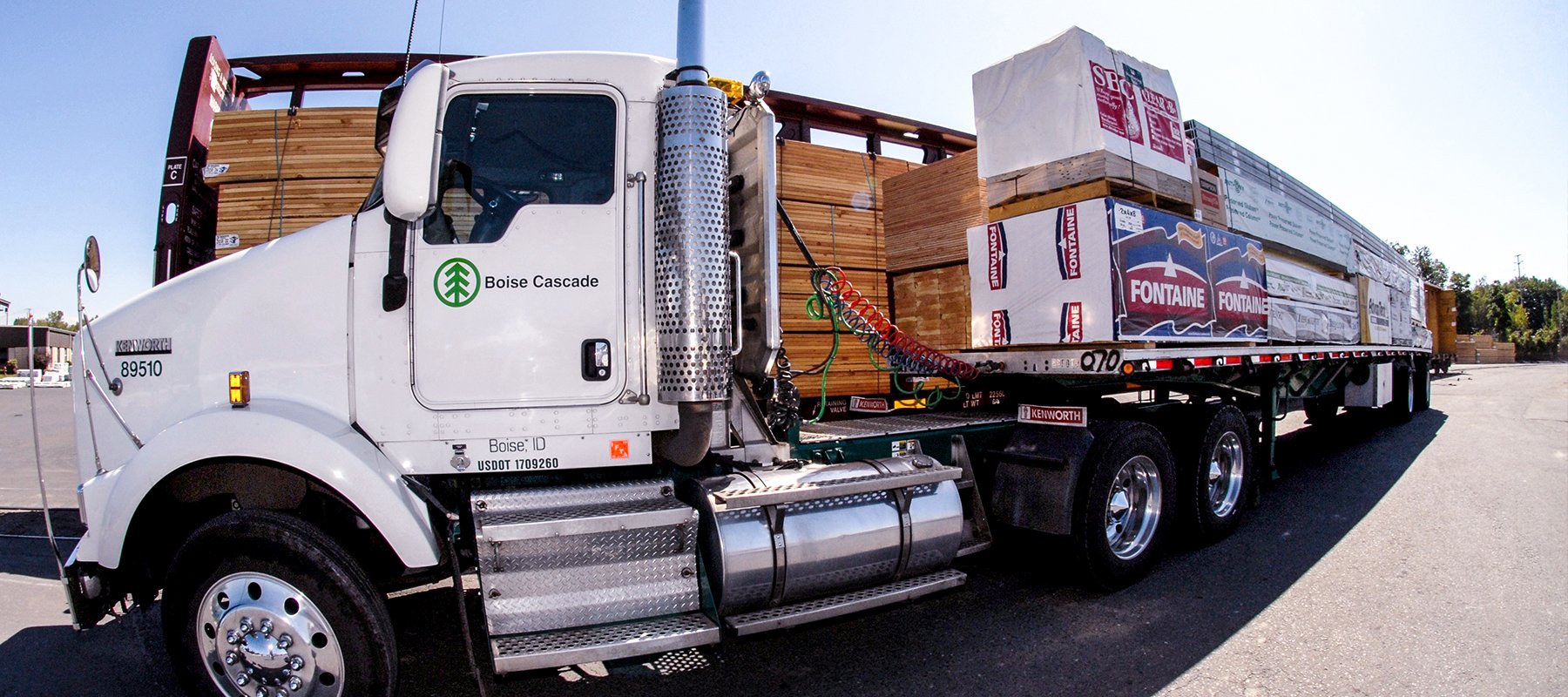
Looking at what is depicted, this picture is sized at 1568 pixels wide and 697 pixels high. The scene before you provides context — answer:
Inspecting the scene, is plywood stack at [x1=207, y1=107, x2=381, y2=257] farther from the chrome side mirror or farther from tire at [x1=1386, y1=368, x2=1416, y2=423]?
tire at [x1=1386, y1=368, x2=1416, y2=423]

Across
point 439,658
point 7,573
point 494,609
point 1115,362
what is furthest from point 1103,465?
point 7,573

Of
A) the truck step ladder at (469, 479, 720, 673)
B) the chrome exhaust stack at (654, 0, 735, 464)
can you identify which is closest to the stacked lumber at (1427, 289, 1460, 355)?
the chrome exhaust stack at (654, 0, 735, 464)

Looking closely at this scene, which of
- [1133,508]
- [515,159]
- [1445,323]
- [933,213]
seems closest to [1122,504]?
[1133,508]

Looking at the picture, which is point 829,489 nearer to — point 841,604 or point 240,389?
point 841,604

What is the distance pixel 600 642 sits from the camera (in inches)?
114

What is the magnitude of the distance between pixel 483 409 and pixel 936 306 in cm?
378

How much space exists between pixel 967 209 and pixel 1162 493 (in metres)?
2.36

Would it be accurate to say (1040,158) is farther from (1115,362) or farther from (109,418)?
(109,418)

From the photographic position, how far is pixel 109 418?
10.3 feet

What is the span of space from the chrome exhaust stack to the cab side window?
266 millimetres

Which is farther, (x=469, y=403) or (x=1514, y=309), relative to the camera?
(x=1514, y=309)

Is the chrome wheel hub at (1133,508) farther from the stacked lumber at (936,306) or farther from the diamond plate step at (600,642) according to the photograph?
the diamond plate step at (600,642)

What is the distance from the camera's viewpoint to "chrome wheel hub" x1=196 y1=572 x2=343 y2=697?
2826 millimetres

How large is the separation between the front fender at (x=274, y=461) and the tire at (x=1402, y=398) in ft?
47.5
